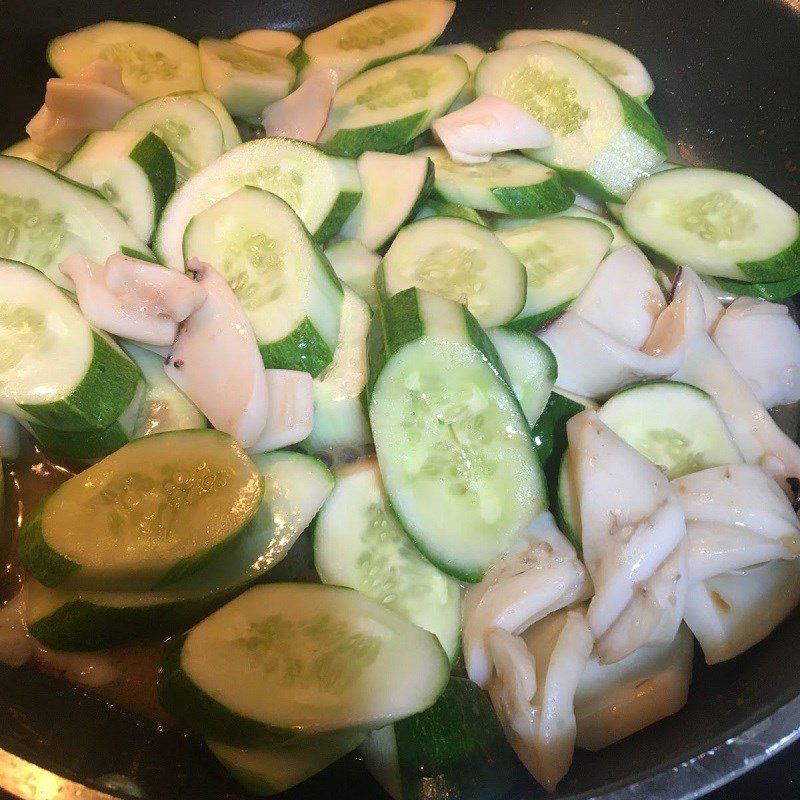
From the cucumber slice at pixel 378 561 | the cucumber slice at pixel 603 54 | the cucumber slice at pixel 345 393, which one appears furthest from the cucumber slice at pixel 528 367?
the cucumber slice at pixel 603 54

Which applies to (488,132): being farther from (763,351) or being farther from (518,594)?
(518,594)

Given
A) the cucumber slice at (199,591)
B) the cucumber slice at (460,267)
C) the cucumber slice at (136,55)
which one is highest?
the cucumber slice at (460,267)

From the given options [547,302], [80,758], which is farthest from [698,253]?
[80,758]

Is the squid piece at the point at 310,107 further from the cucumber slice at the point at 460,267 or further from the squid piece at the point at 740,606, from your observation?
the squid piece at the point at 740,606

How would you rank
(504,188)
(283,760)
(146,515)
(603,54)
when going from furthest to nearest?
(603,54) < (504,188) < (146,515) < (283,760)

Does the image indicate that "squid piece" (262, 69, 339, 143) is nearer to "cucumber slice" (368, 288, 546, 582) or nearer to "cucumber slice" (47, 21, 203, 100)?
"cucumber slice" (47, 21, 203, 100)

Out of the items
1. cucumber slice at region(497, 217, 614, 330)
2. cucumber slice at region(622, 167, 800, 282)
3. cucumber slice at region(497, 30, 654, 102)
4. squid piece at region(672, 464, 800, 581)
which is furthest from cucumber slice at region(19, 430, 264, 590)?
cucumber slice at region(497, 30, 654, 102)

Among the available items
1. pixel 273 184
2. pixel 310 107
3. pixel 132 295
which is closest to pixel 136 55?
pixel 310 107
